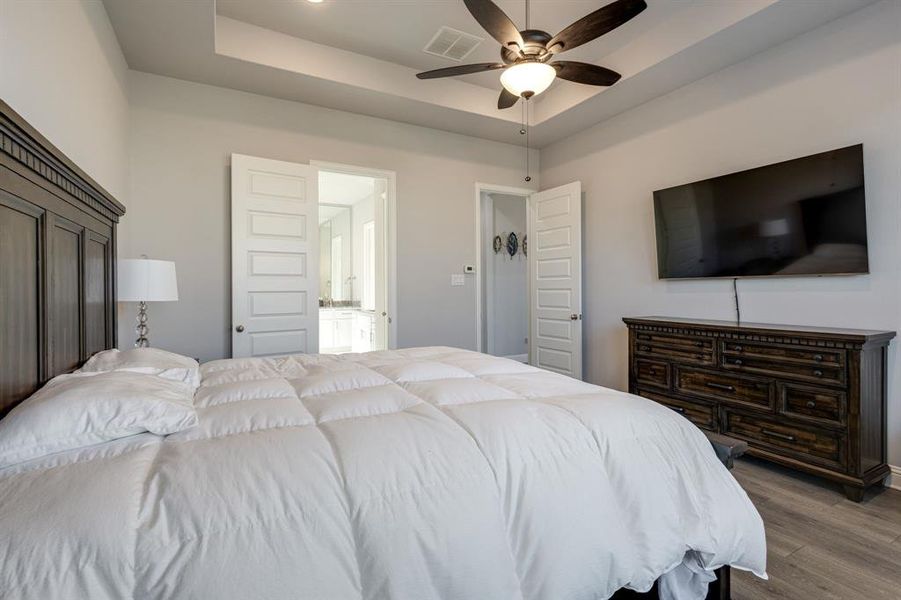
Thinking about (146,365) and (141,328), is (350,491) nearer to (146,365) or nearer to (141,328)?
(146,365)

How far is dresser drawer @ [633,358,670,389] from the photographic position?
331 cm

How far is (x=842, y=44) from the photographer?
2691mm

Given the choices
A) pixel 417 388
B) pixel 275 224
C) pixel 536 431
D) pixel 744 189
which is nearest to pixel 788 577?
pixel 536 431

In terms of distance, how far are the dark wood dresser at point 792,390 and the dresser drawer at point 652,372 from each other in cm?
4

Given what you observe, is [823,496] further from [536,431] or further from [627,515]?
[536,431]

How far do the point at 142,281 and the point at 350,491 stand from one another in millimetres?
2330

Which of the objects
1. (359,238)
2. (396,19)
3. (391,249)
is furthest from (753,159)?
(359,238)

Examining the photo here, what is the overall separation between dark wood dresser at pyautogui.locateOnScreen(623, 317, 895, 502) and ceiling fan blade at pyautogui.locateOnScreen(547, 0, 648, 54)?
1967mm

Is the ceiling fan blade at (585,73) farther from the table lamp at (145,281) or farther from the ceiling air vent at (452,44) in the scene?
the table lamp at (145,281)

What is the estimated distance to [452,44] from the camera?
11.3 feet

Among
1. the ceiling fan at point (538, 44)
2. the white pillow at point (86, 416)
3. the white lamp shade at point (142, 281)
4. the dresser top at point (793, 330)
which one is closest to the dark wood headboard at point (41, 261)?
the white pillow at point (86, 416)

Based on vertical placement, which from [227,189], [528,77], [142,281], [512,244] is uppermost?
[528,77]

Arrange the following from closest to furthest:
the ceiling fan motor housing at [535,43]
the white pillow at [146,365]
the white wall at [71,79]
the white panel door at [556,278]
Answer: the white wall at [71,79] → the white pillow at [146,365] → the ceiling fan motor housing at [535,43] → the white panel door at [556,278]

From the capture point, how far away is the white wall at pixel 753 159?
2.54m
